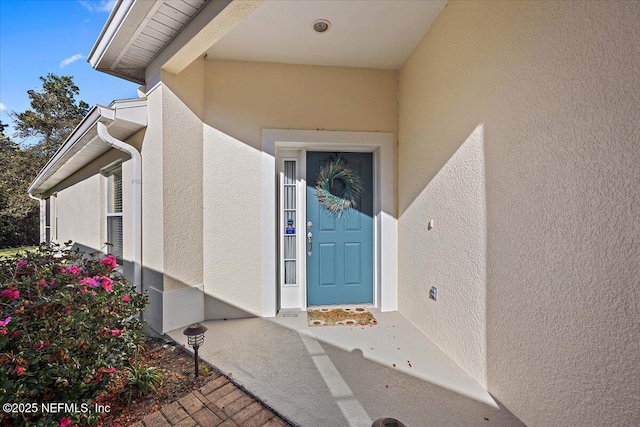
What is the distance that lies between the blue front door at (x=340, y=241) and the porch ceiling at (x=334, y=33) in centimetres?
120

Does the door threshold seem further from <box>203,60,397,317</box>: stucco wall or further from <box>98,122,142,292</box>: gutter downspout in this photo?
<box>98,122,142,292</box>: gutter downspout

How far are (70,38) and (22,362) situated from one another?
276 inches

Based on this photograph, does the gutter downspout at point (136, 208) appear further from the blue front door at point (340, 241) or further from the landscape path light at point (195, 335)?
the blue front door at point (340, 241)

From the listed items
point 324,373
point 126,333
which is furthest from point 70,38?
point 324,373

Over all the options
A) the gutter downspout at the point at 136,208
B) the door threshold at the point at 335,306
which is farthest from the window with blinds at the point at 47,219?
the door threshold at the point at 335,306

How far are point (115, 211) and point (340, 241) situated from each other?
3.44 m

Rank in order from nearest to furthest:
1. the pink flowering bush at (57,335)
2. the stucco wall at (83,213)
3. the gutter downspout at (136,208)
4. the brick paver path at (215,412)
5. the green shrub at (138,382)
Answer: the pink flowering bush at (57,335) < the brick paver path at (215,412) < the green shrub at (138,382) < the gutter downspout at (136,208) < the stucco wall at (83,213)

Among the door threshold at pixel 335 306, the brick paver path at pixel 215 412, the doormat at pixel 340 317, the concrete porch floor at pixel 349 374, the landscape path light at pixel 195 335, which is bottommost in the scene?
the brick paver path at pixel 215 412

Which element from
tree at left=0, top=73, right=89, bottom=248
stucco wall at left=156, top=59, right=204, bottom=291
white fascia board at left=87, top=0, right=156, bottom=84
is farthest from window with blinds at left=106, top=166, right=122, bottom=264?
tree at left=0, top=73, right=89, bottom=248

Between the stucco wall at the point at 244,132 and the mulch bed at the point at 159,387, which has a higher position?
the stucco wall at the point at 244,132

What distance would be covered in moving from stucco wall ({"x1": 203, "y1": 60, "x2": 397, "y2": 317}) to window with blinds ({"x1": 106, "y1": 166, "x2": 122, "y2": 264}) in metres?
1.74

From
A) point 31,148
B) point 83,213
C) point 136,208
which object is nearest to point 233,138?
point 136,208

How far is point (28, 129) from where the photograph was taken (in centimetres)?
1476

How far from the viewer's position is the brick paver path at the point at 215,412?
172 cm
